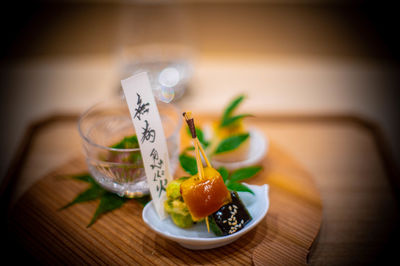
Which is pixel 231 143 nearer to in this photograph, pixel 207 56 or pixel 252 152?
pixel 252 152

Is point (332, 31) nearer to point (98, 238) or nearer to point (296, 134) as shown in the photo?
point (296, 134)

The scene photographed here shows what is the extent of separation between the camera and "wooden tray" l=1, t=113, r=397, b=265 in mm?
840

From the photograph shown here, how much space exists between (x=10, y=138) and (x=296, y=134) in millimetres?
1356

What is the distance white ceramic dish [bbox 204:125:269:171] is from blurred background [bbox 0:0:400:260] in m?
0.30

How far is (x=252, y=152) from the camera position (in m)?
1.18

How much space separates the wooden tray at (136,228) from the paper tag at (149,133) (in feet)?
0.41

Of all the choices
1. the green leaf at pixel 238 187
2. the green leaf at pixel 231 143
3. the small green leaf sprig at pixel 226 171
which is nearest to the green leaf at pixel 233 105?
the green leaf at pixel 231 143

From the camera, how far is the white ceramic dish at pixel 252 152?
1.10m

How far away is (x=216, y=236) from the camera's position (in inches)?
33.2

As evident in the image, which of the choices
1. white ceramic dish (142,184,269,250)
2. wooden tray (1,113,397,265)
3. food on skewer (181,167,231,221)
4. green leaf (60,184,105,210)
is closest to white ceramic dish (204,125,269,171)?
wooden tray (1,113,397,265)

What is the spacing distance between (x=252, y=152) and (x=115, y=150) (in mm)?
521

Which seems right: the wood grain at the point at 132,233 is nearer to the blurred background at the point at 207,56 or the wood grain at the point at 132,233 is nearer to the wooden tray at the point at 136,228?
the wooden tray at the point at 136,228

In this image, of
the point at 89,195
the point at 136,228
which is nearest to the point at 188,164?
the point at 136,228

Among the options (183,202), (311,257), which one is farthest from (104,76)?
(311,257)
